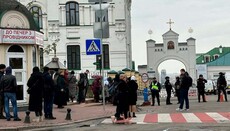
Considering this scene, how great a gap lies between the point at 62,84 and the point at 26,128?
742cm

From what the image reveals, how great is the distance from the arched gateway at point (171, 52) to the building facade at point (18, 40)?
43766 millimetres

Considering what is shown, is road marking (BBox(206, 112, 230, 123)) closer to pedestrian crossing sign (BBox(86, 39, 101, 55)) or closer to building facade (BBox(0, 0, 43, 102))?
pedestrian crossing sign (BBox(86, 39, 101, 55))

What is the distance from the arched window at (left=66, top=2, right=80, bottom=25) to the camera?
161 feet

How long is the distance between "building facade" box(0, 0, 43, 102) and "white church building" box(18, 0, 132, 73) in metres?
27.0

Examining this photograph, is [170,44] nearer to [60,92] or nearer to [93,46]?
[60,92]

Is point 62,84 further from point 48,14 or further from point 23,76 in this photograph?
point 48,14

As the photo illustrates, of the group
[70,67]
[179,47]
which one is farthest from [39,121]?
[179,47]

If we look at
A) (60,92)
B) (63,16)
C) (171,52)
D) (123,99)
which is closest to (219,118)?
(123,99)

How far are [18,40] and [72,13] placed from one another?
2898 centimetres

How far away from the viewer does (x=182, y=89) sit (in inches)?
862

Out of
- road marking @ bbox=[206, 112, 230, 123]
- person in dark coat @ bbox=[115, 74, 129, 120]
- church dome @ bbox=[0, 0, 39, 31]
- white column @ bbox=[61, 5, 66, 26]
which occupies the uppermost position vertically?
white column @ bbox=[61, 5, 66, 26]

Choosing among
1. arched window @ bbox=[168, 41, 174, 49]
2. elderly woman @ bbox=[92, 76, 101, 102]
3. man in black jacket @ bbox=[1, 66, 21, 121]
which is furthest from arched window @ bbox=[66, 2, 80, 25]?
man in black jacket @ bbox=[1, 66, 21, 121]

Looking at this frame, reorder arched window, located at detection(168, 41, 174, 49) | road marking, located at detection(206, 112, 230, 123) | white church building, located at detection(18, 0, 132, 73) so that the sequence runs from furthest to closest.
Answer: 1. arched window, located at detection(168, 41, 174, 49)
2. white church building, located at detection(18, 0, 132, 73)
3. road marking, located at detection(206, 112, 230, 123)

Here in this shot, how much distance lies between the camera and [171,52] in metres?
65.1
